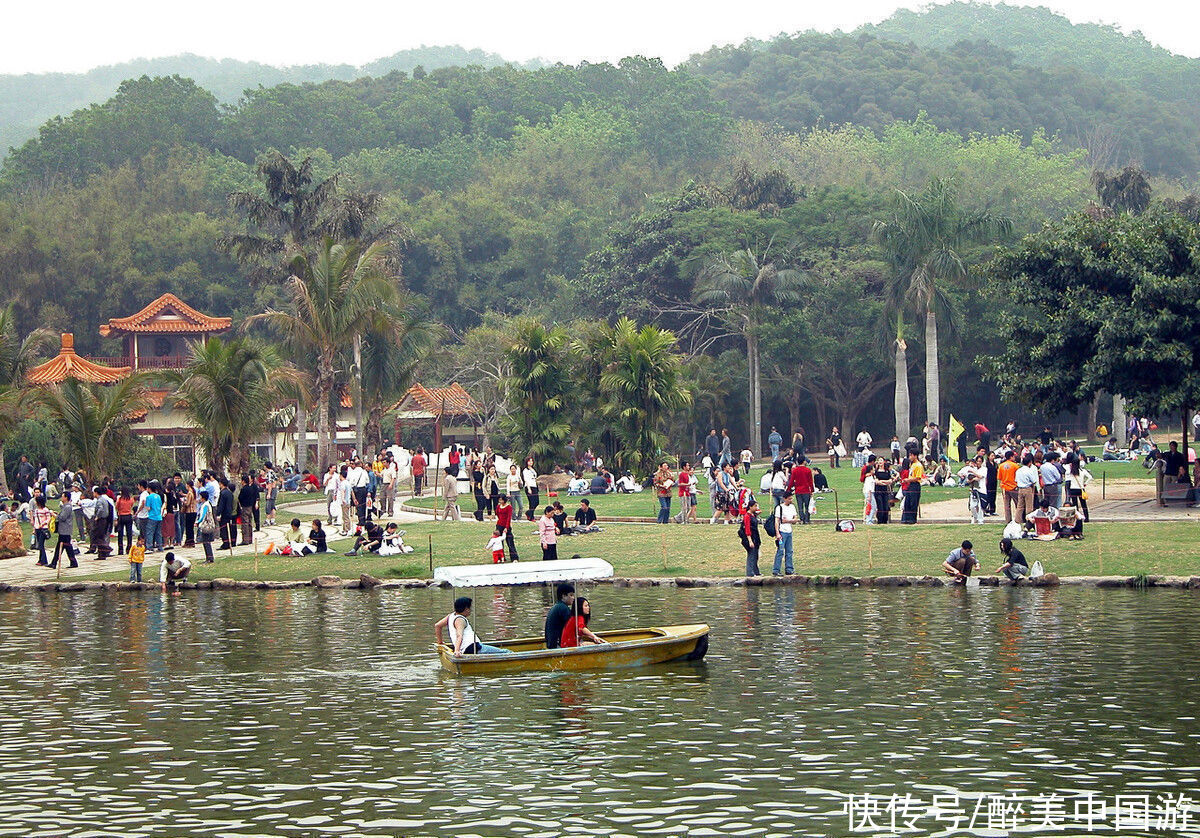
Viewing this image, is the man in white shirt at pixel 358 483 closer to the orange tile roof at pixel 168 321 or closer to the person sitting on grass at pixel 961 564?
the person sitting on grass at pixel 961 564

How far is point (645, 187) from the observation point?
9912 cm

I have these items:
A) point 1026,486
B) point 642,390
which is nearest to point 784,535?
point 1026,486

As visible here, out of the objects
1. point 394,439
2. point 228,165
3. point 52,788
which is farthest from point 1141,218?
point 228,165

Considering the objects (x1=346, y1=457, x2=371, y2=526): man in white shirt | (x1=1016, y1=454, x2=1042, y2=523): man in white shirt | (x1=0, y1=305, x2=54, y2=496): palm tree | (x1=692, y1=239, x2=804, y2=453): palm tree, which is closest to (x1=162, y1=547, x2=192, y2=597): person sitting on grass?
(x1=346, y1=457, x2=371, y2=526): man in white shirt

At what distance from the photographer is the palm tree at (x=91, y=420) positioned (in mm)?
37875

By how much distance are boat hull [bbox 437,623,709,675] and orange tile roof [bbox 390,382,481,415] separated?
154 ft

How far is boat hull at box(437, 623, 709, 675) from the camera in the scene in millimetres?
18547

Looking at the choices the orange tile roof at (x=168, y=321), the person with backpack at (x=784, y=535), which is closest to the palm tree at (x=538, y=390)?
the person with backpack at (x=784, y=535)

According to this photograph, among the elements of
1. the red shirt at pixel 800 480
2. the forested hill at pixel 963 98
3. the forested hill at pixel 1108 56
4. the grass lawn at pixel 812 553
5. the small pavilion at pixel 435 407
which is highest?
the forested hill at pixel 1108 56

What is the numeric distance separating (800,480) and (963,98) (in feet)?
336

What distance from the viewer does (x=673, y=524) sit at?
34.5 metres

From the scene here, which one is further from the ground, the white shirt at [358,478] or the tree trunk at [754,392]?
the tree trunk at [754,392]

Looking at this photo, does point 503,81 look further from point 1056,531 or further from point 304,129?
point 1056,531

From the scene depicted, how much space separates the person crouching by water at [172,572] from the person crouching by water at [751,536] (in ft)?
38.2
